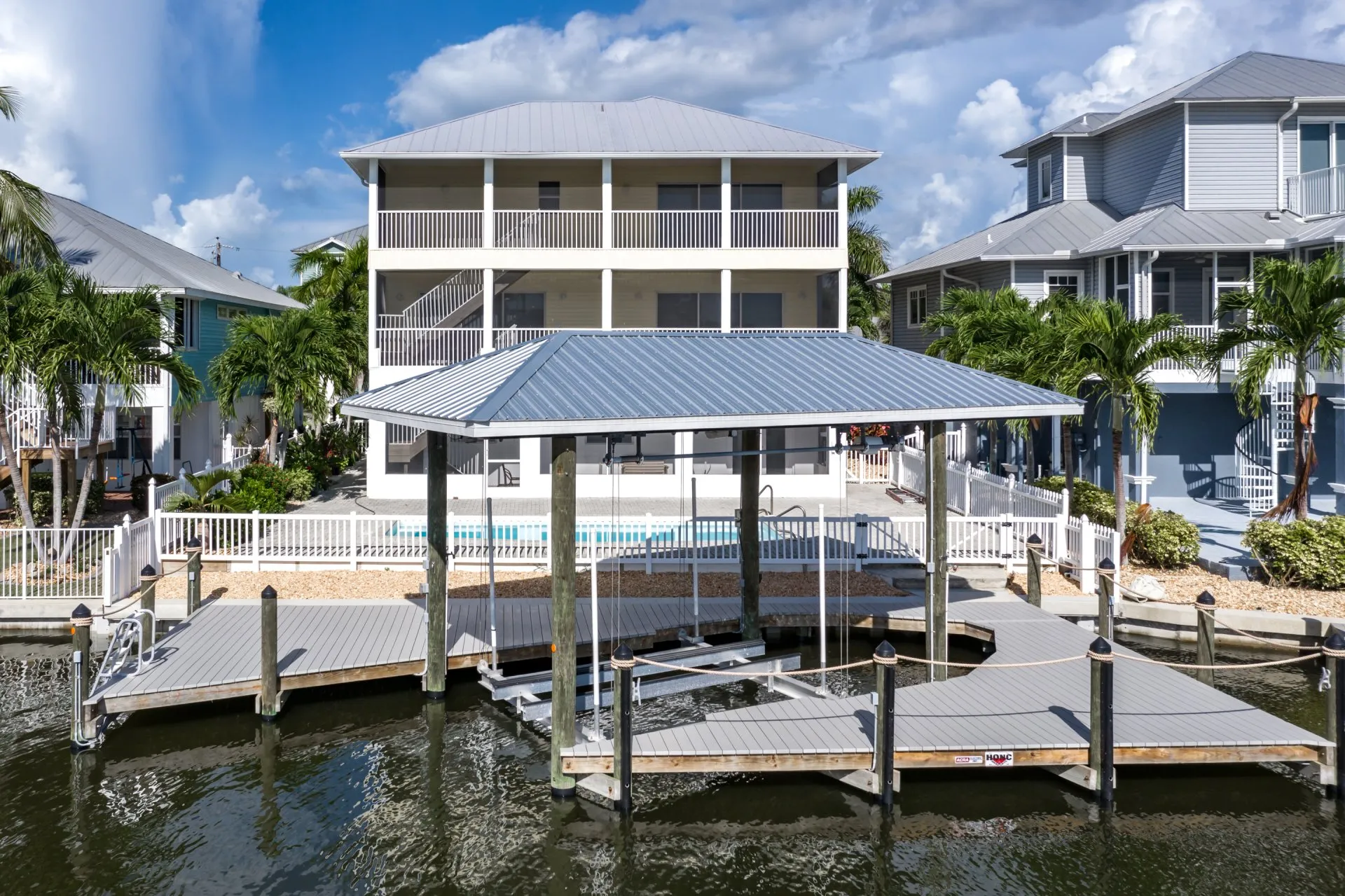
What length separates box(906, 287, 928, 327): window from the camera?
37719 mm

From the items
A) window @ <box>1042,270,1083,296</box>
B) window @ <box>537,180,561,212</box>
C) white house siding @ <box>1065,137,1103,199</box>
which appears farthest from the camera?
white house siding @ <box>1065,137,1103,199</box>

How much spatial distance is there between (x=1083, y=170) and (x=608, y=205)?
15872mm

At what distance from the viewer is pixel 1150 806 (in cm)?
1068

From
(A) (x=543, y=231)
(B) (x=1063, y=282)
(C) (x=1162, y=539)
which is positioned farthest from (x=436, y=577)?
(B) (x=1063, y=282)

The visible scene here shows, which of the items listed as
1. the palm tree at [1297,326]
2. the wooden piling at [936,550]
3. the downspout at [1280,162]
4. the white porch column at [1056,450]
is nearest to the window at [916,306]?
the white porch column at [1056,450]

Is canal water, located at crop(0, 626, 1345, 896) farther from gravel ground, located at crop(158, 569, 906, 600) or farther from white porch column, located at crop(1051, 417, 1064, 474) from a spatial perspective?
white porch column, located at crop(1051, 417, 1064, 474)

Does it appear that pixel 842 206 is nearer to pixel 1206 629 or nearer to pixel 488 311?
pixel 488 311

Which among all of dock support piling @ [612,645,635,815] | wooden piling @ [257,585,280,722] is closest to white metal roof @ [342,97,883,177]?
wooden piling @ [257,585,280,722]

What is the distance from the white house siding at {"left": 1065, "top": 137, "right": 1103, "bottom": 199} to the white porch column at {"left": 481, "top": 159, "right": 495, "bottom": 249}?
18128 millimetres

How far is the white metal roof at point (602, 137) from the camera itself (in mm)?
28297

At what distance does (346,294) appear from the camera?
39531 mm

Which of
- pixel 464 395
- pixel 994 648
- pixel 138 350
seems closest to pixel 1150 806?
pixel 994 648

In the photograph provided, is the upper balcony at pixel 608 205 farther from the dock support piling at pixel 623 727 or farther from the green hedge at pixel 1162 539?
the dock support piling at pixel 623 727

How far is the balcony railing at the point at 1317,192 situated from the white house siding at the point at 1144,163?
2.67 meters
